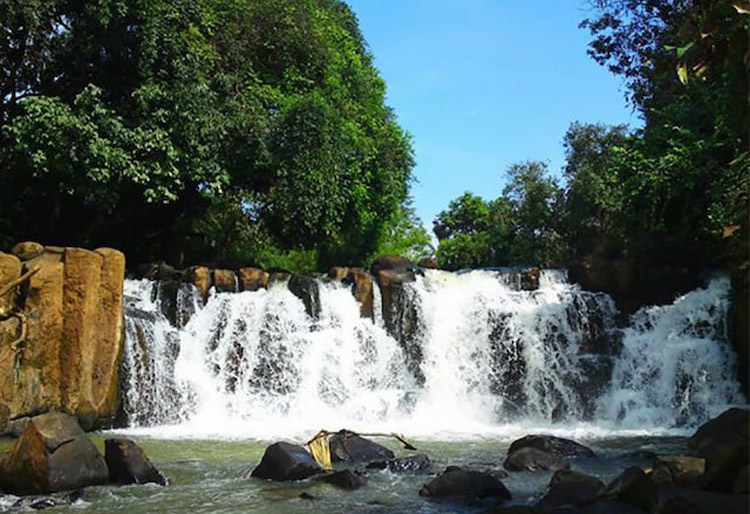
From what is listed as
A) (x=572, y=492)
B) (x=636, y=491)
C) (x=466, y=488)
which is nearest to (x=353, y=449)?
(x=466, y=488)

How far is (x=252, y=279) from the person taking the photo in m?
15.9

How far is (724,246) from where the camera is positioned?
53.3 ft

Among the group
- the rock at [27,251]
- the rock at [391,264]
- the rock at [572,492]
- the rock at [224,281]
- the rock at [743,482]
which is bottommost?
the rock at [572,492]

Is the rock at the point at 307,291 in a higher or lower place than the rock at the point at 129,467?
higher

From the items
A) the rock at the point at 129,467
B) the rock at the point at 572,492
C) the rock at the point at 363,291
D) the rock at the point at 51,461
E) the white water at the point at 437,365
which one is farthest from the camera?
the rock at the point at 363,291

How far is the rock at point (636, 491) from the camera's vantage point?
6.16 m

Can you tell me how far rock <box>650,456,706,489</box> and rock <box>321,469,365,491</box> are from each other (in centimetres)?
301

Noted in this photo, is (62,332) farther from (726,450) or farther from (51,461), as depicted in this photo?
(726,450)

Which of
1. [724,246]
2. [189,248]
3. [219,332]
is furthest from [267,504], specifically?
[189,248]

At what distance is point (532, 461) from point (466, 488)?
5.66 feet

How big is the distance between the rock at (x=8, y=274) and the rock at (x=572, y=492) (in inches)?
351

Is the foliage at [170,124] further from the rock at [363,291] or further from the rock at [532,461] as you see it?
the rock at [532,461]

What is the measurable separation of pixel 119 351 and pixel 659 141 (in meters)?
13.3

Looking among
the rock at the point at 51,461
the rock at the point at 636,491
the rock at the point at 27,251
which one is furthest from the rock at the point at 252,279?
the rock at the point at 636,491
